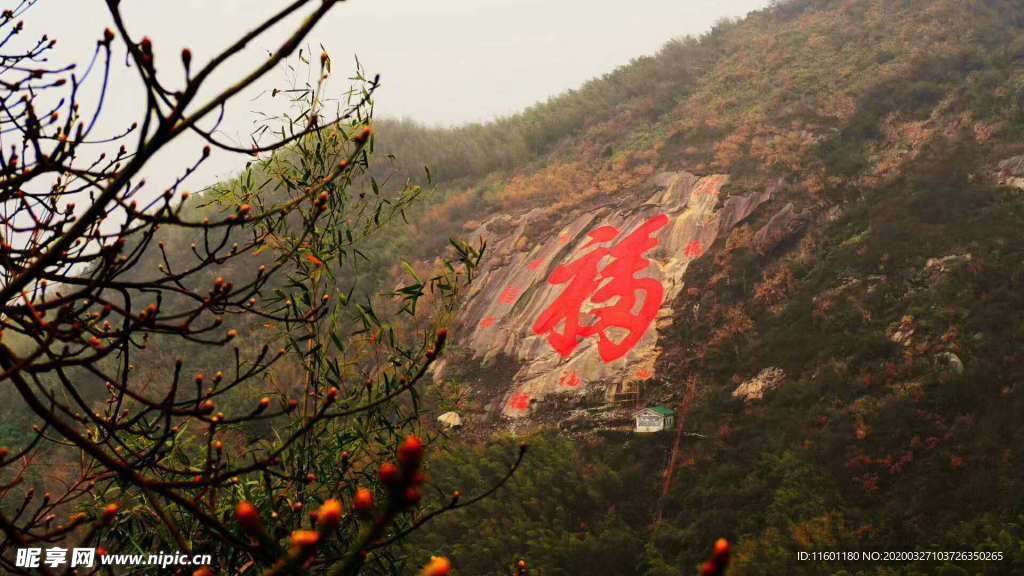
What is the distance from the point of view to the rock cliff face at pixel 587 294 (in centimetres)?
998

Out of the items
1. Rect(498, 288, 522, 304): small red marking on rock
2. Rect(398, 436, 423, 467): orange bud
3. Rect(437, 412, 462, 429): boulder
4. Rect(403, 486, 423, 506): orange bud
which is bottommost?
Rect(437, 412, 462, 429): boulder

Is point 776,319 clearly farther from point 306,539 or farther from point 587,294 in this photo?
point 306,539

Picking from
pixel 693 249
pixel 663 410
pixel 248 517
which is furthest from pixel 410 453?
pixel 693 249

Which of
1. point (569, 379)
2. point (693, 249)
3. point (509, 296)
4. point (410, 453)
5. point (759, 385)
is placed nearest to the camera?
point (410, 453)

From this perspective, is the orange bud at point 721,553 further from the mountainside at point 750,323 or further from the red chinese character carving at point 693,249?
the red chinese character carving at point 693,249

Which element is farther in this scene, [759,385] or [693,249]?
[693,249]

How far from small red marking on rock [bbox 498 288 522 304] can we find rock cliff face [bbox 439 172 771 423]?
2 centimetres

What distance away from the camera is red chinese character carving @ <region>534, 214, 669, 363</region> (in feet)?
34.2

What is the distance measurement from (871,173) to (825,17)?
350 inches

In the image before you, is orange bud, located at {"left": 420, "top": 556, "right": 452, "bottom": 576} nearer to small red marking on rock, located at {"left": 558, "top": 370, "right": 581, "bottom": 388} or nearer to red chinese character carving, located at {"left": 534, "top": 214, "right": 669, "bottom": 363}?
small red marking on rock, located at {"left": 558, "top": 370, "right": 581, "bottom": 388}

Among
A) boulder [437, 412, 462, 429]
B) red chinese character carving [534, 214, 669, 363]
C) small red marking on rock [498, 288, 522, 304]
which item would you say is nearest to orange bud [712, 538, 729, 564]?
red chinese character carving [534, 214, 669, 363]

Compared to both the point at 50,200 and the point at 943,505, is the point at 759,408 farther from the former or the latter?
the point at 50,200

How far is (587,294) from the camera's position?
36.5ft

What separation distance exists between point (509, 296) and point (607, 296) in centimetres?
179
